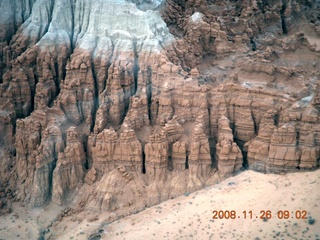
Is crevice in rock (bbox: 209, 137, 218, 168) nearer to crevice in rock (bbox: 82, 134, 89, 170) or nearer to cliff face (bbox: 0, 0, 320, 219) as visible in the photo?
cliff face (bbox: 0, 0, 320, 219)

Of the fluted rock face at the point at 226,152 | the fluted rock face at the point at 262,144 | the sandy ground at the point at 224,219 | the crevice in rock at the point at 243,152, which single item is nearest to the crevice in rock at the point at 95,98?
the sandy ground at the point at 224,219

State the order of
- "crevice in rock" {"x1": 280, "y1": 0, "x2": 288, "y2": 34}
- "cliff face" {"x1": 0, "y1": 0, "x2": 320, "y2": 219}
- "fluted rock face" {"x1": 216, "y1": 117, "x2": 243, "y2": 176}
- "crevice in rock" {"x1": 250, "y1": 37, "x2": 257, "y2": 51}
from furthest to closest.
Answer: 1. "crevice in rock" {"x1": 280, "y1": 0, "x2": 288, "y2": 34}
2. "crevice in rock" {"x1": 250, "y1": 37, "x2": 257, "y2": 51}
3. "cliff face" {"x1": 0, "y1": 0, "x2": 320, "y2": 219}
4. "fluted rock face" {"x1": 216, "y1": 117, "x2": 243, "y2": 176}

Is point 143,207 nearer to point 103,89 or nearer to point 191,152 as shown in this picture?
point 191,152

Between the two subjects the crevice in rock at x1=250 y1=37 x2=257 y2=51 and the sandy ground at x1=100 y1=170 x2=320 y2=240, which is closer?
the sandy ground at x1=100 y1=170 x2=320 y2=240

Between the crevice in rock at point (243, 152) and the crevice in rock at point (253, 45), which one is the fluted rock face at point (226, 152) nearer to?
the crevice in rock at point (243, 152)

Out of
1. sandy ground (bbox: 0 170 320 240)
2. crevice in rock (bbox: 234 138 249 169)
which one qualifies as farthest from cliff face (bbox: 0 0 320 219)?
sandy ground (bbox: 0 170 320 240)

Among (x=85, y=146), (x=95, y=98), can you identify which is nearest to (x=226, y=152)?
(x=85, y=146)

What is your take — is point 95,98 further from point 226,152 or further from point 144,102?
point 226,152
